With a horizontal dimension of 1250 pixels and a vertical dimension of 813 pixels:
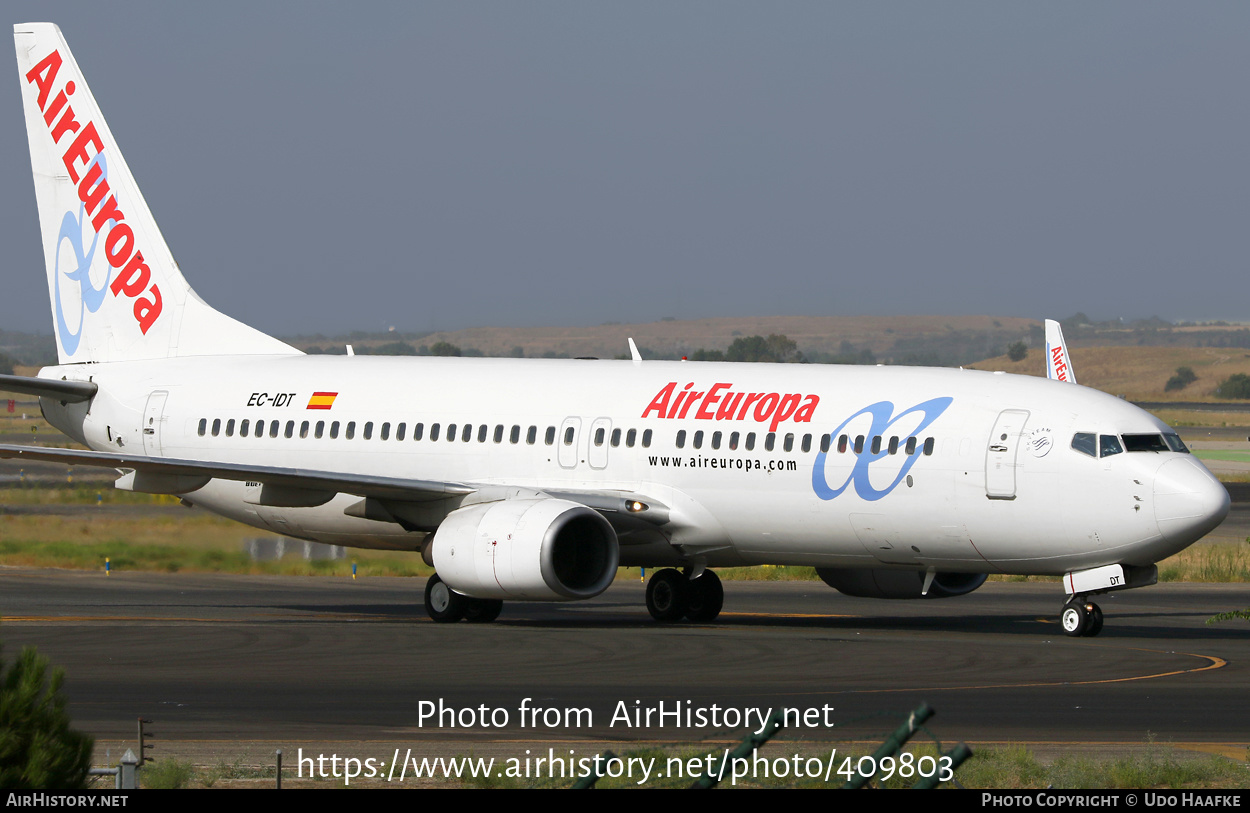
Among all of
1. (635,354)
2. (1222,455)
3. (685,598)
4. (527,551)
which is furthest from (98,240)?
(1222,455)

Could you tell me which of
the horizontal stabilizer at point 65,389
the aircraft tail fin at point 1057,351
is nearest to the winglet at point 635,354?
the horizontal stabilizer at point 65,389

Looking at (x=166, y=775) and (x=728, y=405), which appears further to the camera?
(x=728, y=405)

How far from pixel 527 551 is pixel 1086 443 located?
8.35 m

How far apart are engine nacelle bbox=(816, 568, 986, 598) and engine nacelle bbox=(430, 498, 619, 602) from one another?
4529 mm

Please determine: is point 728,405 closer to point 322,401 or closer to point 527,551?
point 527,551

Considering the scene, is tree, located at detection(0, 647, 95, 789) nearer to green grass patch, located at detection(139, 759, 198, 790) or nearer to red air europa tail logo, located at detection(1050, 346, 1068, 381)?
green grass patch, located at detection(139, 759, 198, 790)

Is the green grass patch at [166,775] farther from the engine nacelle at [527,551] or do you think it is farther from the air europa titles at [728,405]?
the air europa titles at [728,405]

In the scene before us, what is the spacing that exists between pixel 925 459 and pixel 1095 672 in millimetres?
4799

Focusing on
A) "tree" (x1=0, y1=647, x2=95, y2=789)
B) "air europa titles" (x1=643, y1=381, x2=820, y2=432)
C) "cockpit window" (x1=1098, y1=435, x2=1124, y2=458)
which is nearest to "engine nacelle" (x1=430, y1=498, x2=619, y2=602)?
"air europa titles" (x1=643, y1=381, x2=820, y2=432)

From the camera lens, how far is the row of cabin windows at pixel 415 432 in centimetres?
2973

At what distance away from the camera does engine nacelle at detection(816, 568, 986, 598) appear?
98.4ft

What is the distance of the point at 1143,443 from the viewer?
2605 cm
